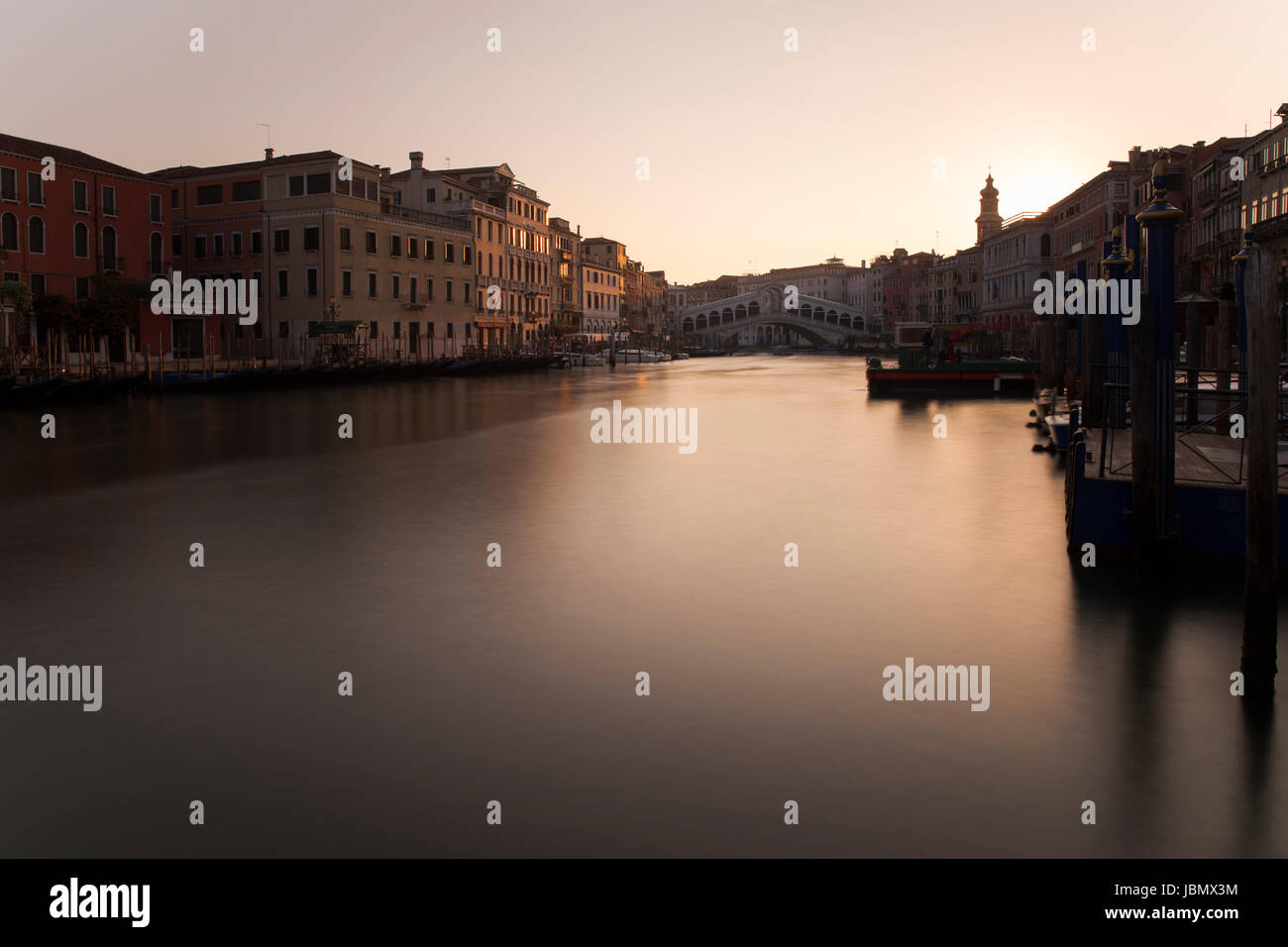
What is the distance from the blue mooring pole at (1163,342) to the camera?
8477 millimetres

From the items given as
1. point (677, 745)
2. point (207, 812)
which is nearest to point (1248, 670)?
point (677, 745)

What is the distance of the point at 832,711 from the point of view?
5.48m

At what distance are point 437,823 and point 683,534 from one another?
21.4 feet

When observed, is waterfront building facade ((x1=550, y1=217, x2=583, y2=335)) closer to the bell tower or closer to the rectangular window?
the rectangular window

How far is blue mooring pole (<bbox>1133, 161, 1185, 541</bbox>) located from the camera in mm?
8477

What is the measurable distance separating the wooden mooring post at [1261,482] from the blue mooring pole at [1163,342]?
2.62 m

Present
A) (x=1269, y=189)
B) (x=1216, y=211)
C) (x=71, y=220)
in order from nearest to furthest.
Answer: (x=71, y=220) → (x=1269, y=189) → (x=1216, y=211)

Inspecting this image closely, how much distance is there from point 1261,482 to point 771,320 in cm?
14389

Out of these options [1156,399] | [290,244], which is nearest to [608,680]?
[1156,399]

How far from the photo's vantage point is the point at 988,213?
357 ft

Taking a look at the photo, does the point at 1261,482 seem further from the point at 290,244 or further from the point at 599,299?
the point at 599,299

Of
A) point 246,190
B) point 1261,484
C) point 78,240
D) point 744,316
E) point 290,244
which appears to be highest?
point 744,316
